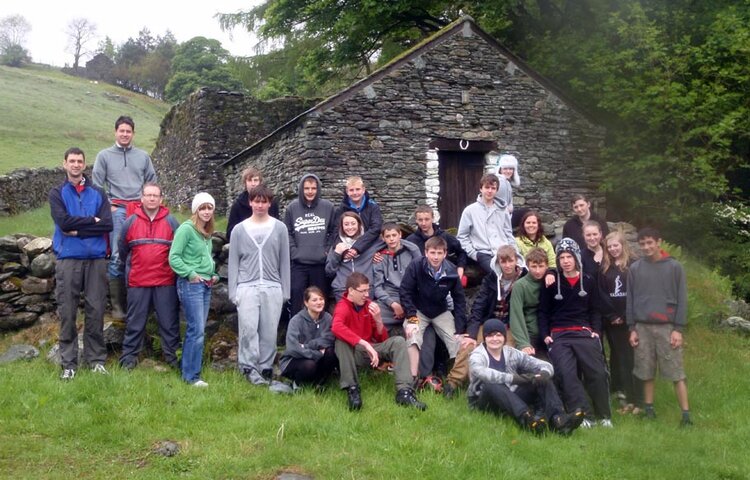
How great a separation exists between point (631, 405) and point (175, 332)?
14.8 feet

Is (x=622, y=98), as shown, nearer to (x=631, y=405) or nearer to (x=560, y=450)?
(x=631, y=405)

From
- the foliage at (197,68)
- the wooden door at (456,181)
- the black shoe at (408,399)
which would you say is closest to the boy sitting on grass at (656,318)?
the black shoe at (408,399)

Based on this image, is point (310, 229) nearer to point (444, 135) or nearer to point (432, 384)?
point (432, 384)

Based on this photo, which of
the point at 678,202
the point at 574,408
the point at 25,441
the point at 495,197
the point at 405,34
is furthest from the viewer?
the point at 405,34

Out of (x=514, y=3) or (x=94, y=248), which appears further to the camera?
(x=514, y=3)

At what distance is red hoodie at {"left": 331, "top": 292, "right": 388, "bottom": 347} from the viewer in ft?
20.7

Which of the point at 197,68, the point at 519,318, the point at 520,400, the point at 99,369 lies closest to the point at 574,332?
the point at 519,318

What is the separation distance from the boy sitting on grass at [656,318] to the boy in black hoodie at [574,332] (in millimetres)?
370

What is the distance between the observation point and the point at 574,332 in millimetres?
6551

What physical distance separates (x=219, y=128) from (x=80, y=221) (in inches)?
431

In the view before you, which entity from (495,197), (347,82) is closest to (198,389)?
(495,197)

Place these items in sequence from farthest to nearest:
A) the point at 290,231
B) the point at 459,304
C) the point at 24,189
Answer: the point at 24,189 → the point at 290,231 → the point at 459,304

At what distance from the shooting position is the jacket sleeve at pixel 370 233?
7.18 m

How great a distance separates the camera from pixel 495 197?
7.95m
